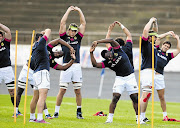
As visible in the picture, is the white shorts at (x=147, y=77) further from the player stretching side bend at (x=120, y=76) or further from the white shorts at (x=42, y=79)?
the white shorts at (x=42, y=79)

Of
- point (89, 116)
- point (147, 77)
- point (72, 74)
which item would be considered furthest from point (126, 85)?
point (89, 116)

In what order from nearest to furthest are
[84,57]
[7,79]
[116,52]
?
[116,52] < [7,79] < [84,57]

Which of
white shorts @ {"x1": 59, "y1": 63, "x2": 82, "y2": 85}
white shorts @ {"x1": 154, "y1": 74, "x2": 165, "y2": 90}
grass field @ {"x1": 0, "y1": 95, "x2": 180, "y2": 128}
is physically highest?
white shorts @ {"x1": 59, "y1": 63, "x2": 82, "y2": 85}

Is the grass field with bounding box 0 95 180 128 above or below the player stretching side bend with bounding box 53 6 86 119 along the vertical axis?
below

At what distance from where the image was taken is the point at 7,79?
36.5 feet

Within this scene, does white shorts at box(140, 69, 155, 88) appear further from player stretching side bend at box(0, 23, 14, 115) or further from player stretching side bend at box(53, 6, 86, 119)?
player stretching side bend at box(0, 23, 14, 115)

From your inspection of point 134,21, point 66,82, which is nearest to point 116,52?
point 66,82

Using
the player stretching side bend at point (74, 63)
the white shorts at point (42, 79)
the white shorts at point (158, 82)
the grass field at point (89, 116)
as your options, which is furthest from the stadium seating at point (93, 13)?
the white shorts at point (42, 79)

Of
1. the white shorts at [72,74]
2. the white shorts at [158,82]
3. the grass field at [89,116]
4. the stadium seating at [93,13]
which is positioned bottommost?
the grass field at [89,116]

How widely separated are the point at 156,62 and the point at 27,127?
15.4ft

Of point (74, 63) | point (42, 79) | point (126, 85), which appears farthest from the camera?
point (74, 63)

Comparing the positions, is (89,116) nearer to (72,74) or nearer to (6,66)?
(72,74)

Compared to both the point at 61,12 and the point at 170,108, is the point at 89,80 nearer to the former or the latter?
the point at 170,108

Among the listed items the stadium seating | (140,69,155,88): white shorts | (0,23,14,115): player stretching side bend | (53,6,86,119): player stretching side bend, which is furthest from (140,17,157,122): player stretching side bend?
the stadium seating
